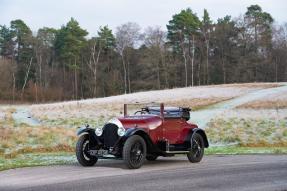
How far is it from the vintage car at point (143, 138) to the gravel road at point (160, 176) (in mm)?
348

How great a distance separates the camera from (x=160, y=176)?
12023 millimetres

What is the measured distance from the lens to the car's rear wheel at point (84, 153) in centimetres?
1393

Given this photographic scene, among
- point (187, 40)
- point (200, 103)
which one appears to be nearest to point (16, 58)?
point (187, 40)

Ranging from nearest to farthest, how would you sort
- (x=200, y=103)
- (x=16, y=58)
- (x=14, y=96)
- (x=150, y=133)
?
(x=150, y=133), (x=200, y=103), (x=14, y=96), (x=16, y=58)

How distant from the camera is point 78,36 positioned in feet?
376

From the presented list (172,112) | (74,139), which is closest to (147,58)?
(74,139)

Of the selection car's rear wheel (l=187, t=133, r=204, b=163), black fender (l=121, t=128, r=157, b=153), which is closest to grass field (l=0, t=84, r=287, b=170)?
black fender (l=121, t=128, r=157, b=153)

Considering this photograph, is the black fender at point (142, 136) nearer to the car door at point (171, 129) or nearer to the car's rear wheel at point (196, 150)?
the car door at point (171, 129)

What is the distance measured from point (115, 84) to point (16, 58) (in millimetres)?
26869

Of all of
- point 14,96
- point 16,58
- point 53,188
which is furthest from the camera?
point 16,58

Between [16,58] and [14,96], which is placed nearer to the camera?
[14,96]

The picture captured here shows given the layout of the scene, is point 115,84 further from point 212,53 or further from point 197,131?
point 197,131

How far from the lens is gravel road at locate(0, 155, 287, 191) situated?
10.6 meters

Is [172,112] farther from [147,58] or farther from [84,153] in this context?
[147,58]
